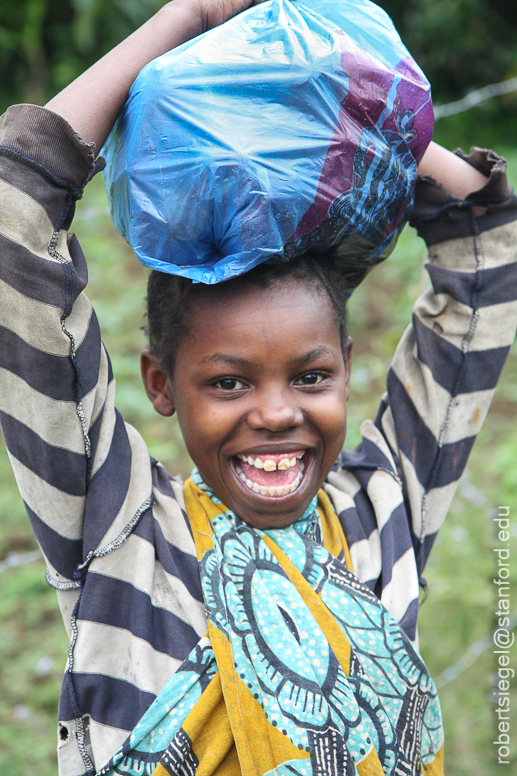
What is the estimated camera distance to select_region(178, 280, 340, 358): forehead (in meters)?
1.41

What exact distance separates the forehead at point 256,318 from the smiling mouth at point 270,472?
0.68 feet

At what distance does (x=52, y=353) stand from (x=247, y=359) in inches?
14.1

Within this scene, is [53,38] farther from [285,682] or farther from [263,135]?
[285,682]

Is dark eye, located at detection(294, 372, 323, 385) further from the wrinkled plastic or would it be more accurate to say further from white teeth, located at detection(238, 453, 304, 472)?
the wrinkled plastic

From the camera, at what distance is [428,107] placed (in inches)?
56.7

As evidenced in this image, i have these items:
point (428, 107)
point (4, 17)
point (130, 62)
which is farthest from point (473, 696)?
point (4, 17)

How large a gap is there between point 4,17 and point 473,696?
728 centimetres

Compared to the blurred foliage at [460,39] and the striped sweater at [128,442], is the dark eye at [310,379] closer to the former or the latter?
the striped sweater at [128,442]

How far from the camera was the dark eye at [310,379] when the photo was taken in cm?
148

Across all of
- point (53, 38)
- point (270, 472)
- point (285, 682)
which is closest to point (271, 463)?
point (270, 472)

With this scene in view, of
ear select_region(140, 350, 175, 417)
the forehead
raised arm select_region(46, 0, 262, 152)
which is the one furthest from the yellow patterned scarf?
raised arm select_region(46, 0, 262, 152)

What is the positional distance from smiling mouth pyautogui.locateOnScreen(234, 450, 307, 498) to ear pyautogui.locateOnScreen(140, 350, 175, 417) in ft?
0.73

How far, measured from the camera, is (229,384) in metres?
1.46

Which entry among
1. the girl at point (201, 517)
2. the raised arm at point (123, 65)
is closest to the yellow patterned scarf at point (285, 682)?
the girl at point (201, 517)
